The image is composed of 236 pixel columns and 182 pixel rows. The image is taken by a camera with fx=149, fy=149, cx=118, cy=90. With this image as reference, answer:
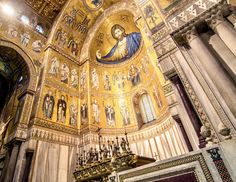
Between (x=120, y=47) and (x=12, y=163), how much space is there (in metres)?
10.8

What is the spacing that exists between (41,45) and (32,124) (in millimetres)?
6410

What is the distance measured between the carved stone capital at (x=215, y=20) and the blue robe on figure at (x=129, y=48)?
8636 millimetres

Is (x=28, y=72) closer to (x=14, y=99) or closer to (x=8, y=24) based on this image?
(x=14, y=99)

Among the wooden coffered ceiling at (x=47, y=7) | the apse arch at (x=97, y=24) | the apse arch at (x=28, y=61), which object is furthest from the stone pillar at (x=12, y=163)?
the wooden coffered ceiling at (x=47, y=7)

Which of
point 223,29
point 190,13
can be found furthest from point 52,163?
point 223,29

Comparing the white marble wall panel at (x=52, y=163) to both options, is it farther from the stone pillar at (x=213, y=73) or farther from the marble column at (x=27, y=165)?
the stone pillar at (x=213, y=73)

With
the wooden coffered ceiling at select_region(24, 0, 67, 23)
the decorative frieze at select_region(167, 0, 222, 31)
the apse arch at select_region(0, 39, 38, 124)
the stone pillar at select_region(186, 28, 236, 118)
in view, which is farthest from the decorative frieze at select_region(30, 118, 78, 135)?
the wooden coffered ceiling at select_region(24, 0, 67, 23)

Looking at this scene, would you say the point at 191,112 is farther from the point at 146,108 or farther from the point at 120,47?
the point at 120,47

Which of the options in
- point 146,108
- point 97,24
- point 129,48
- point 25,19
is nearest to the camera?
point 146,108

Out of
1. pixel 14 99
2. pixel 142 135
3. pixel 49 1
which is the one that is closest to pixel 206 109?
pixel 142 135

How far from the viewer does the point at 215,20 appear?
3359mm

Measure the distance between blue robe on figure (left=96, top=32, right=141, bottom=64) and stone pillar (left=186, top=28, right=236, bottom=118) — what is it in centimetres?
865

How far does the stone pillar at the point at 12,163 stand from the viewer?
6234 mm

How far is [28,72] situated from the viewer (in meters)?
9.52
